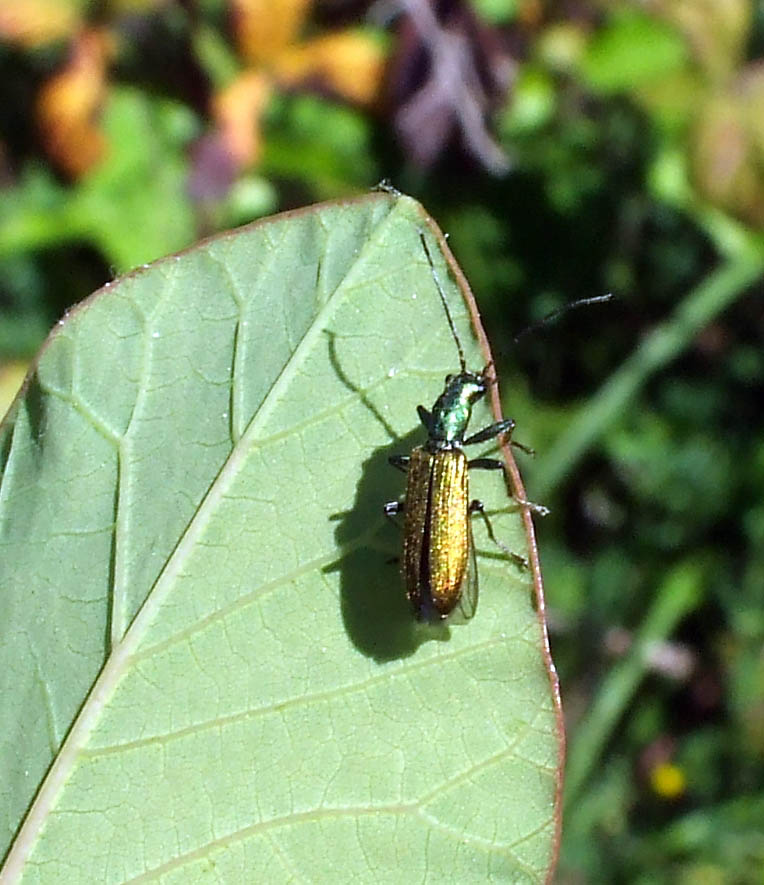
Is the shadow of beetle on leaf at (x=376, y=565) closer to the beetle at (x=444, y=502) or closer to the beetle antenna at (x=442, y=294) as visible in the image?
the beetle at (x=444, y=502)

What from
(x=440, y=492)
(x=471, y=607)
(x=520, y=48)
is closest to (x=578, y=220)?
(x=520, y=48)

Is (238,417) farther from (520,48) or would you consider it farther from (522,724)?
(520,48)

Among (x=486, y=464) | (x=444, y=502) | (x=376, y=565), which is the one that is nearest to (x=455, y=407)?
(x=486, y=464)

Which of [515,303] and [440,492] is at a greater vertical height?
[515,303]

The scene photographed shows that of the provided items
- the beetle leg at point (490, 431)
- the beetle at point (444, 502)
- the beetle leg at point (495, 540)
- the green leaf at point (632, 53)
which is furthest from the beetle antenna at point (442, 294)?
the green leaf at point (632, 53)

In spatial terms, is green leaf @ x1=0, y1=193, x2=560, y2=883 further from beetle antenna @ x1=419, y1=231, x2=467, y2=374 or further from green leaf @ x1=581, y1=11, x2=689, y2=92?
green leaf @ x1=581, y1=11, x2=689, y2=92

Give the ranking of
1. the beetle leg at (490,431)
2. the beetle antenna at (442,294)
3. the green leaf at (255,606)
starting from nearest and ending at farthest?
the green leaf at (255,606) < the beetle antenna at (442,294) < the beetle leg at (490,431)

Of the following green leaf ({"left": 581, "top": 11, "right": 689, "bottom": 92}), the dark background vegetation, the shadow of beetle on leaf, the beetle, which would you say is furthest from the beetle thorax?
green leaf ({"left": 581, "top": 11, "right": 689, "bottom": 92})
